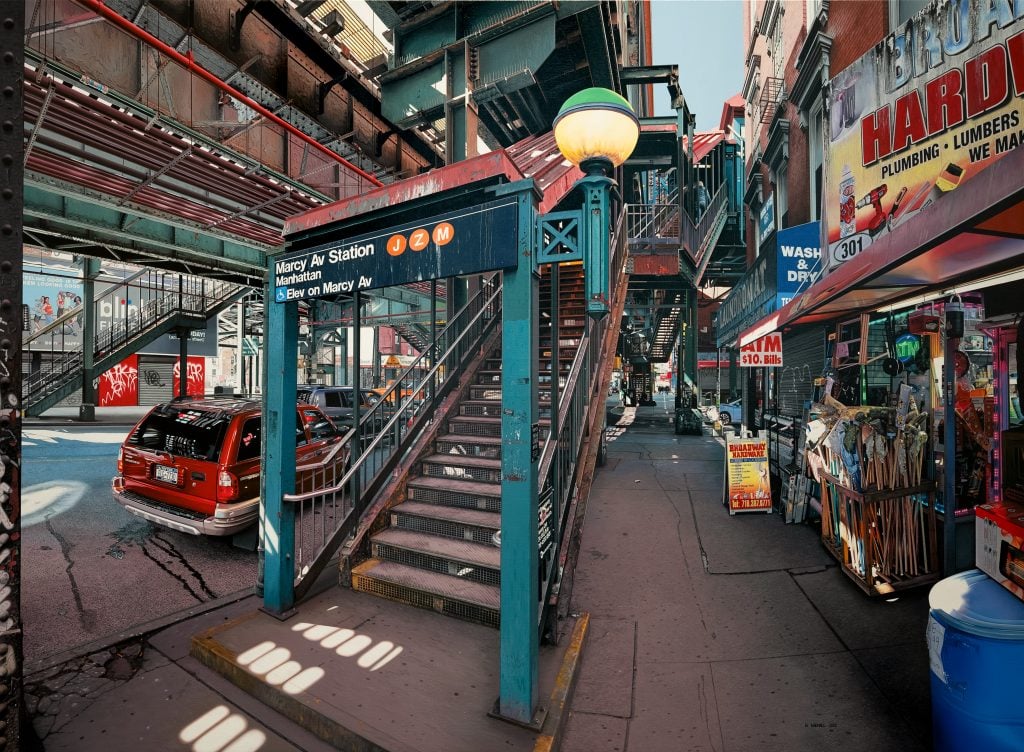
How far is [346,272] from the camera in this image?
3.87m

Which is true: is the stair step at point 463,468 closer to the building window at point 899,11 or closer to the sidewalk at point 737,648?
the sidewalk at point 737,648

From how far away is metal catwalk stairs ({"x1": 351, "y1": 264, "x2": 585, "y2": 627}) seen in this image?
443cm

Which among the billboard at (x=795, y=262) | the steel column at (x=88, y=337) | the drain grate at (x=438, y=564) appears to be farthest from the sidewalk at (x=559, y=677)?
the steel column at (x=88, y=337)

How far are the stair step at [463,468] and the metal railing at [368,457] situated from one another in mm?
459

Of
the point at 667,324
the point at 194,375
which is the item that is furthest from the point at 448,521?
the point at 194,375

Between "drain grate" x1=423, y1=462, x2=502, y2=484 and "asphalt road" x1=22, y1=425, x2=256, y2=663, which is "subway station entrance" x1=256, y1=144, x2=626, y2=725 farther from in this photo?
"asphalt road" x1=22, y1=425, x2=256, y2=663

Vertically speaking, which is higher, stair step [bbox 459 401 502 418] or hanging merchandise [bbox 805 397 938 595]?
stair step [bbox 459 401 502 418]

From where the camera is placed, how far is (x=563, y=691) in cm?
329

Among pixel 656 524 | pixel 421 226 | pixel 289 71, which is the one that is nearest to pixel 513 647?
pixel 421 226

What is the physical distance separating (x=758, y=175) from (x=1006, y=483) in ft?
49.7

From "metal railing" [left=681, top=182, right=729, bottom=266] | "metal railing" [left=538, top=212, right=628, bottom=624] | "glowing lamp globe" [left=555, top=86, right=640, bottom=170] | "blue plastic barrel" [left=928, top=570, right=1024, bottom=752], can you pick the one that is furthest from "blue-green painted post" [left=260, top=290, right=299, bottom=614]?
"metal railing" [left=681, top=182, right=729, bottom=266]

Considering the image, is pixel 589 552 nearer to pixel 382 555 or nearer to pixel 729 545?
pixel 729 545

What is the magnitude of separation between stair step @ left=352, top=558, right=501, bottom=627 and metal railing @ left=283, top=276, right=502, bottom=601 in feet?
1.62

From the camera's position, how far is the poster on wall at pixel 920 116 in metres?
5.86
